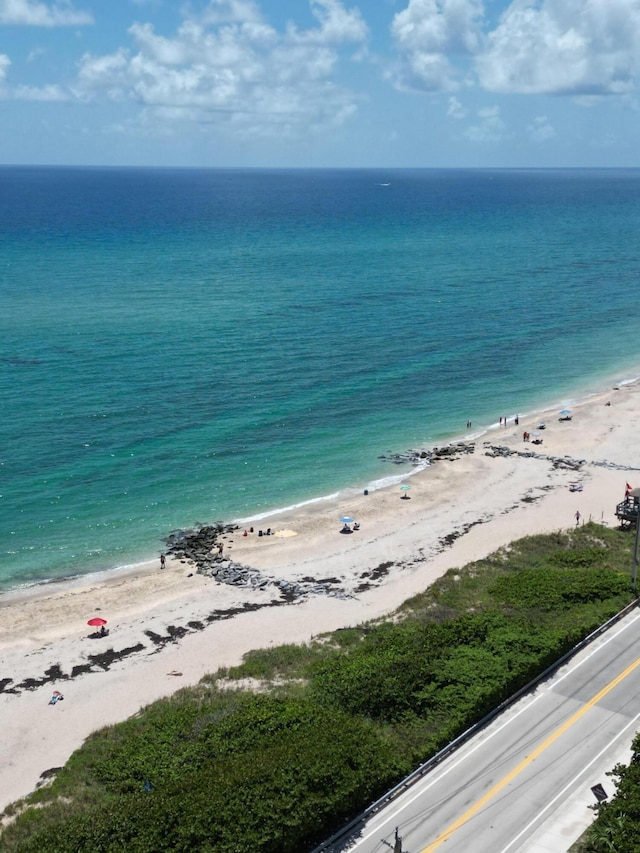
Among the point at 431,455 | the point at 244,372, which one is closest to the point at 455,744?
the point at 431,455

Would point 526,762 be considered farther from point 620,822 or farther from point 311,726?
point 311,726

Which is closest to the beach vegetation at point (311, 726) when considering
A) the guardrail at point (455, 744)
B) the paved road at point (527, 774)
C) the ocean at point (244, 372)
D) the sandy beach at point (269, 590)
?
the guardrail at point (455, 744)

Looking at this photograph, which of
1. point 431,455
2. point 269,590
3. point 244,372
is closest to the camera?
point 269,590

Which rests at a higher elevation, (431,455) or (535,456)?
(431,455)

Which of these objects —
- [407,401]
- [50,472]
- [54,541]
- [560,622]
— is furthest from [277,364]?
[560,622]

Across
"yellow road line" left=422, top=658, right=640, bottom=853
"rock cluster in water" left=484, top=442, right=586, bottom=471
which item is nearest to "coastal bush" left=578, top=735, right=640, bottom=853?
"yellow road line" left=422, top=658, right=640, bottom=853

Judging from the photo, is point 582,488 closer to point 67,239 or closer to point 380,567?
point 380,567
